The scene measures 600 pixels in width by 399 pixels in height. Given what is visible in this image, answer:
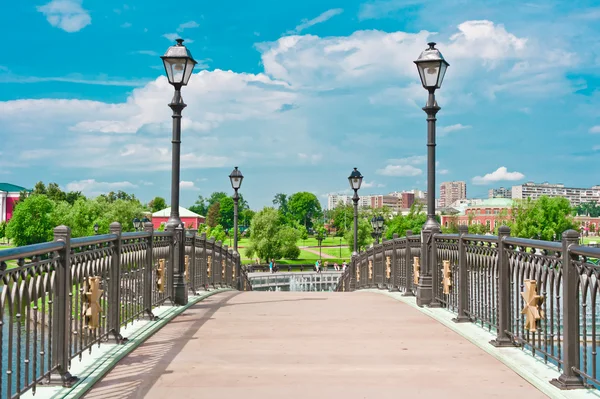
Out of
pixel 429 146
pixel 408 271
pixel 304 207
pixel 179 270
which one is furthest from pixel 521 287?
pixel 304 207

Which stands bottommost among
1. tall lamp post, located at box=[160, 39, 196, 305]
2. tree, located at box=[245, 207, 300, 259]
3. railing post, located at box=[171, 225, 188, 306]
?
tree, located at box=[245, 207, 300, 259]

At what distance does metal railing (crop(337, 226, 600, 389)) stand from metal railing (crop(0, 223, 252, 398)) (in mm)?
4410

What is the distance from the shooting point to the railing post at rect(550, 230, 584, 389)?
5.01m

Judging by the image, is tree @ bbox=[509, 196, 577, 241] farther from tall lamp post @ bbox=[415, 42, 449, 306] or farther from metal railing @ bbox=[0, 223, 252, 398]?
metal railing @ bbox=[0, 223, 252, 398]

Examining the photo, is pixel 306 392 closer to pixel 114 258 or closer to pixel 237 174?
pixel 114 258

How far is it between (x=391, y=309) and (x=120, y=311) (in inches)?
205

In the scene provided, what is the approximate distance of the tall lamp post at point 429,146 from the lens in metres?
10.7

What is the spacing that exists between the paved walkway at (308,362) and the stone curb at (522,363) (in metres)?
0.10

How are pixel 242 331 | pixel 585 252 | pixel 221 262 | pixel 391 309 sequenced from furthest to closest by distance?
1. pixel 221 262
2. pixel 391 309
3. pixel 242 331
4. pixel 585 252

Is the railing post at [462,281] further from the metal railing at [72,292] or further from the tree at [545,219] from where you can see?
the tree at [545,219]

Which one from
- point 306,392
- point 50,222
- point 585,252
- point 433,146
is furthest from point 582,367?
point 50,222

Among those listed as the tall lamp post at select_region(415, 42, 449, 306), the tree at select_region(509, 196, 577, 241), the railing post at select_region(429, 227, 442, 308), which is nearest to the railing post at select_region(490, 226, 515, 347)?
the railing post at select_region(429, 227, 442, 308)

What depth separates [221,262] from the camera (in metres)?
18.4

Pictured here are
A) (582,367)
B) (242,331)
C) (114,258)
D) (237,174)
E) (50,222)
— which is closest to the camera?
(582,367)
